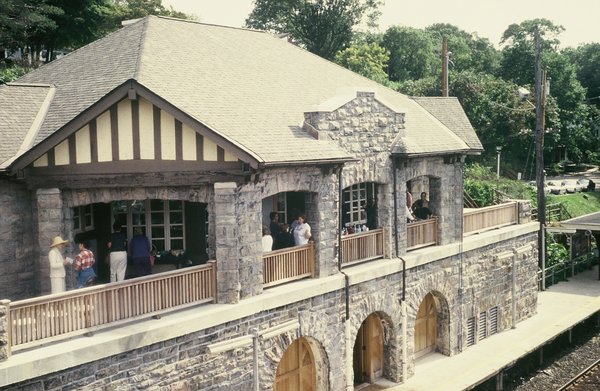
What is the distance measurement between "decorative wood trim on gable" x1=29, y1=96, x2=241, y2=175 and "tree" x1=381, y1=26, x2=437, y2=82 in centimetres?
6238

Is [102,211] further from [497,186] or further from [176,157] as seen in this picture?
[497,186]

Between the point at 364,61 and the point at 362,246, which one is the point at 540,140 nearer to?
the point at 362,246

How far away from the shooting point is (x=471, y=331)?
65.1 ft

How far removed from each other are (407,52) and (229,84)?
60675 millimetres

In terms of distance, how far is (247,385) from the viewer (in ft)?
41.5

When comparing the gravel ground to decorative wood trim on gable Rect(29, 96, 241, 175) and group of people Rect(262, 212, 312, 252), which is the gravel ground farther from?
decorative wood trim on gable Rect(29, 96, 241, 175)

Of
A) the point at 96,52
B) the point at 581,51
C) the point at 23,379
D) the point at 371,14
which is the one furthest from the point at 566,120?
the point at 23,379

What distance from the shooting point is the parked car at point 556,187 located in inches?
1834

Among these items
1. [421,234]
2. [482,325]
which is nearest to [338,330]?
[421,234]

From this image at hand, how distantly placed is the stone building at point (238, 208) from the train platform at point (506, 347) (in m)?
0.45

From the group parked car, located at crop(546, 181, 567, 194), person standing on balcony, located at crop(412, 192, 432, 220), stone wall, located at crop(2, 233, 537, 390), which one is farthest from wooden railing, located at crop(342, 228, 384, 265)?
parked car, located at crop(546, 181, 567, 194)

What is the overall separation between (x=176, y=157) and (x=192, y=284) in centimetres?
237

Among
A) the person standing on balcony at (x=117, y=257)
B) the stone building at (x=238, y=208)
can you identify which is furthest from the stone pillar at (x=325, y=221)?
the person standing on balcony at (x=117, y=257)

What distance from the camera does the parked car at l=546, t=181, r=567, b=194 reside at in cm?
4659
